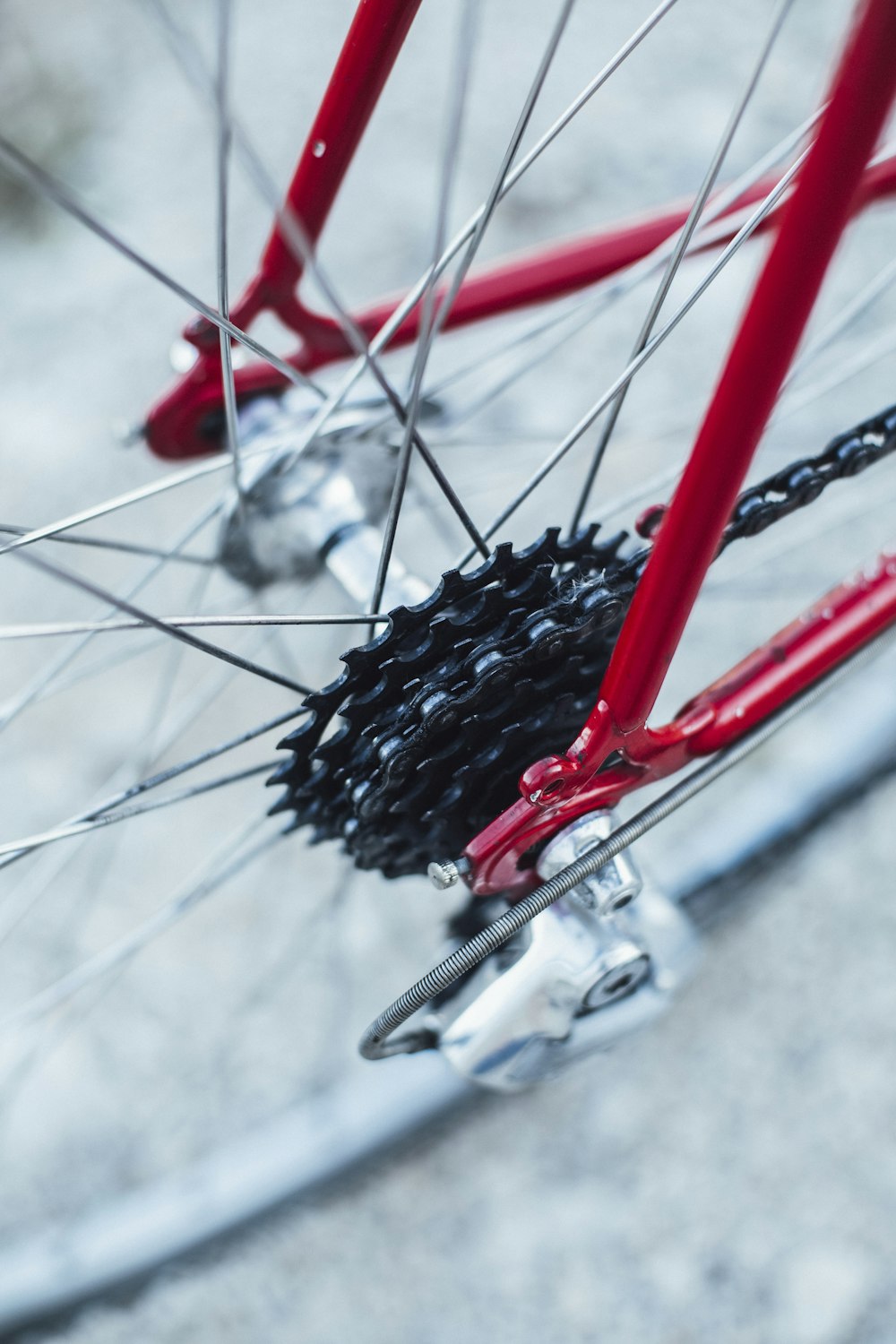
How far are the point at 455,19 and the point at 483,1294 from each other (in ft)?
3.42

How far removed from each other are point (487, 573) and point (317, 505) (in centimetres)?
12

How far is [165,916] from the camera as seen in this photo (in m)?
0.59

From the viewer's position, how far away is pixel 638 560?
413mm

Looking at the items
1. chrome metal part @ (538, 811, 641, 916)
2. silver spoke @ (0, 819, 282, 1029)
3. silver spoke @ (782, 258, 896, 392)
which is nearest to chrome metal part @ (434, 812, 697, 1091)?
chrome metal part @ (538, 811, 641, 916)

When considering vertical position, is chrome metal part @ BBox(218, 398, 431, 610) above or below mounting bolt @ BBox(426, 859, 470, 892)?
above

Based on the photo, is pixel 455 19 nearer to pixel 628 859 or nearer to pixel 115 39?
pixel 115 39

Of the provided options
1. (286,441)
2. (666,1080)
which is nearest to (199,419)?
(286,441)

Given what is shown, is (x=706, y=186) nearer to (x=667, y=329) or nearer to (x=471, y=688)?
(x=667, y=329)

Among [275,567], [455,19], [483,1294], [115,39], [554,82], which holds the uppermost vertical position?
[115,39]

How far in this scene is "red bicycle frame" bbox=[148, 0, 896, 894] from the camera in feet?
0.91

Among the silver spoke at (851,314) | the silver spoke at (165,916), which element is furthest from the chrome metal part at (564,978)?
the silver spoke at (851,314)

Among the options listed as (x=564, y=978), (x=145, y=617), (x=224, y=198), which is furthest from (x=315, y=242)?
(x=564, y=978)

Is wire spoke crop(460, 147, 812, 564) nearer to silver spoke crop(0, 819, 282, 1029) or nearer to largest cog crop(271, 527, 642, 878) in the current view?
largest cog crop(271, 527, 642, 878)

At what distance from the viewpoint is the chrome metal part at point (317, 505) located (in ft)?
1.57
